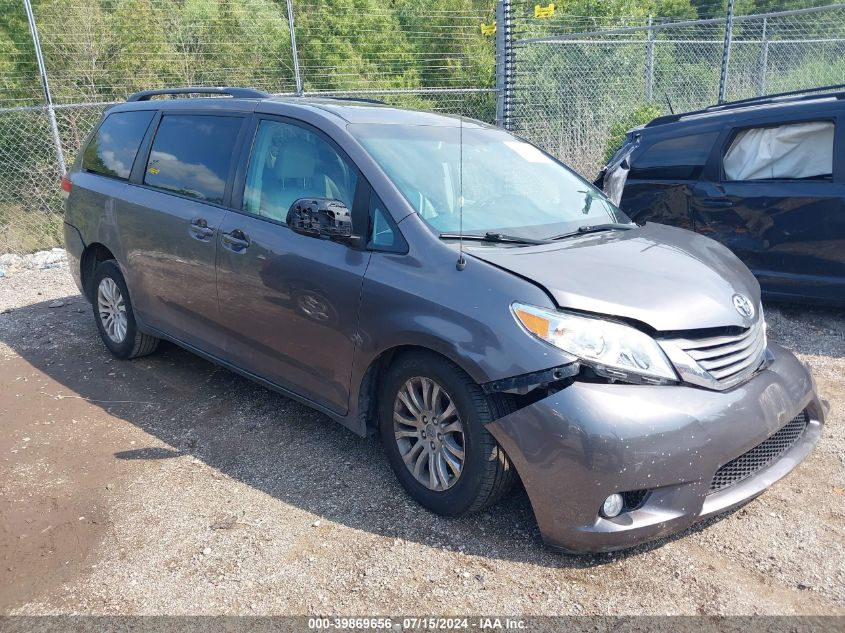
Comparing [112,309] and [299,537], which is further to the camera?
[112,309]

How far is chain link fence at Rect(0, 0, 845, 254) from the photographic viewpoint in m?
10.1

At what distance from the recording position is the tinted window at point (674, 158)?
20.0 ft

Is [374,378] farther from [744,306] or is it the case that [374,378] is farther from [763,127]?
[763,127]

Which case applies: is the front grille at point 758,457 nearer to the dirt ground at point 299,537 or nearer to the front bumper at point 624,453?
the front bumper at point 624,453

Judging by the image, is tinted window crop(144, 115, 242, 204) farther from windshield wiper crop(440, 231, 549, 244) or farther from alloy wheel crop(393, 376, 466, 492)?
alloy wheel crop(393, 376, 466, 492)

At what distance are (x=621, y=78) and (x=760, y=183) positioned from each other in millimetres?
8122

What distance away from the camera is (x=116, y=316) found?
5383 millimetres

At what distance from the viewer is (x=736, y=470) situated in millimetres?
3039

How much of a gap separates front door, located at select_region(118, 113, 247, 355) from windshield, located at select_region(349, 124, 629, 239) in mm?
1085

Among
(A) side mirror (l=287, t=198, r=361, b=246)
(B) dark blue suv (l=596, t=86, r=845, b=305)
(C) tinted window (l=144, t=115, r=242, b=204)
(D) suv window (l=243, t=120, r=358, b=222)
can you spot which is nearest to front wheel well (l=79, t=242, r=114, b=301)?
(C) tinted window (l=144, t=115, r=242, b=204)

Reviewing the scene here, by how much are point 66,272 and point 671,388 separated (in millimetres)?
7807

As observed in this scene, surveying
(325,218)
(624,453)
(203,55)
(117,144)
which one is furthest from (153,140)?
(203,55)

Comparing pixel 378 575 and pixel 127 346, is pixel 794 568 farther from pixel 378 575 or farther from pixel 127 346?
pixel 127 346

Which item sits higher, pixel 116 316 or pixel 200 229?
pixel 200 229
